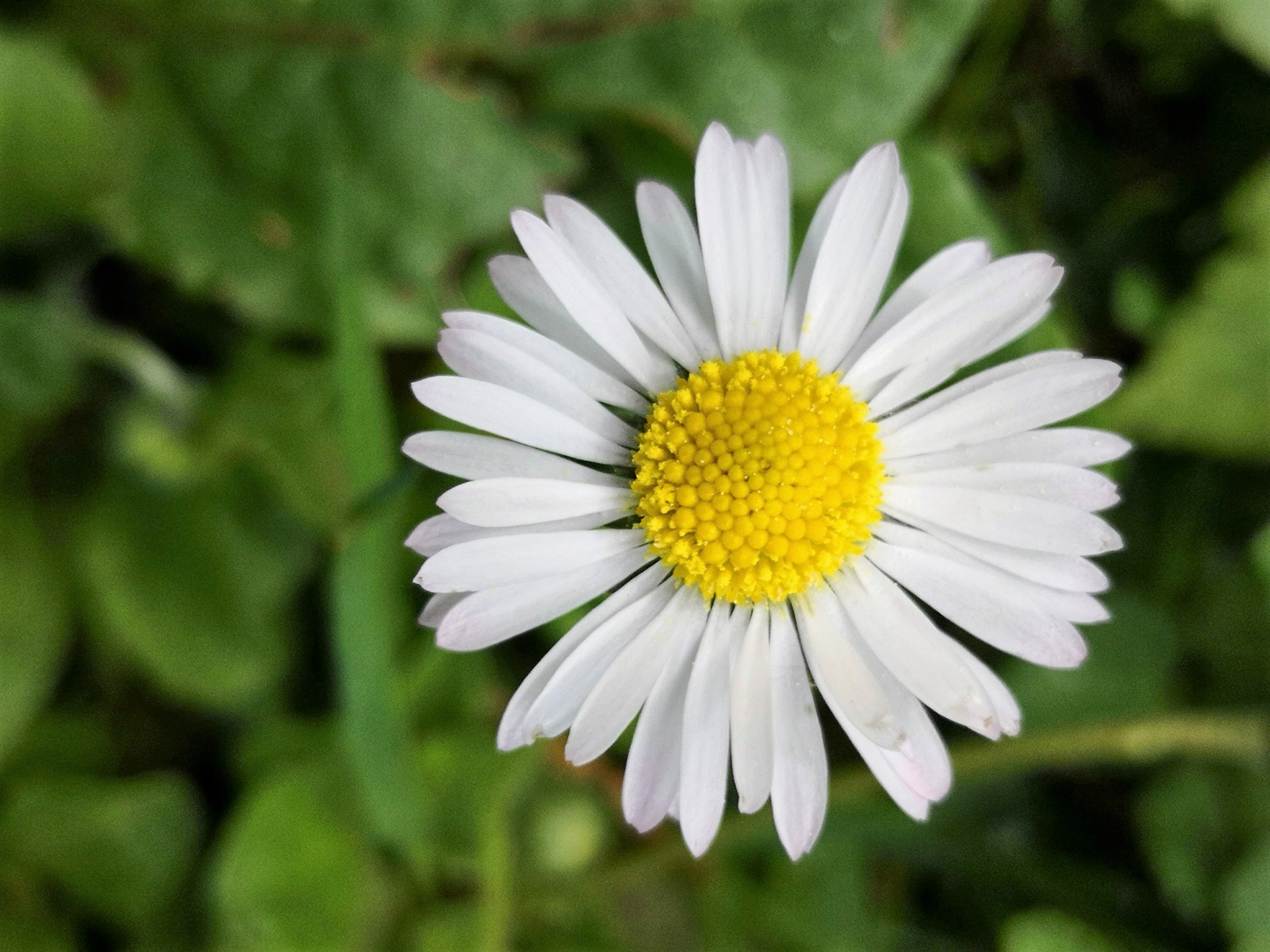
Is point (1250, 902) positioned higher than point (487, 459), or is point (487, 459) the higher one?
point (487, 459)

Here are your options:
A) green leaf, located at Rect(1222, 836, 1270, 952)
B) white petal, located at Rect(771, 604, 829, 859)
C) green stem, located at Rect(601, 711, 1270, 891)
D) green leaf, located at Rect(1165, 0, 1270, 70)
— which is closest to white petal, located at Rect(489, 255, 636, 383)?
white petal, located at Rect(771, 604, 829, 859)

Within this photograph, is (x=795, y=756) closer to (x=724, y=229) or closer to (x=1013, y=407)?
(x=1013, y=407)

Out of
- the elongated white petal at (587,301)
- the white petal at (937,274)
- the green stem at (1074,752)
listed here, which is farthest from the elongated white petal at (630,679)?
the green stem at (1074,752)

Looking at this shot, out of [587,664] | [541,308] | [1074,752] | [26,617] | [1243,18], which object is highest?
[26,617]

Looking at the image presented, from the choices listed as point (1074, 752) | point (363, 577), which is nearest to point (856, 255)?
point (363, 577)

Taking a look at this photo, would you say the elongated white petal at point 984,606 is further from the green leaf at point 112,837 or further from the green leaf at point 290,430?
the green leaf at point 112,837
